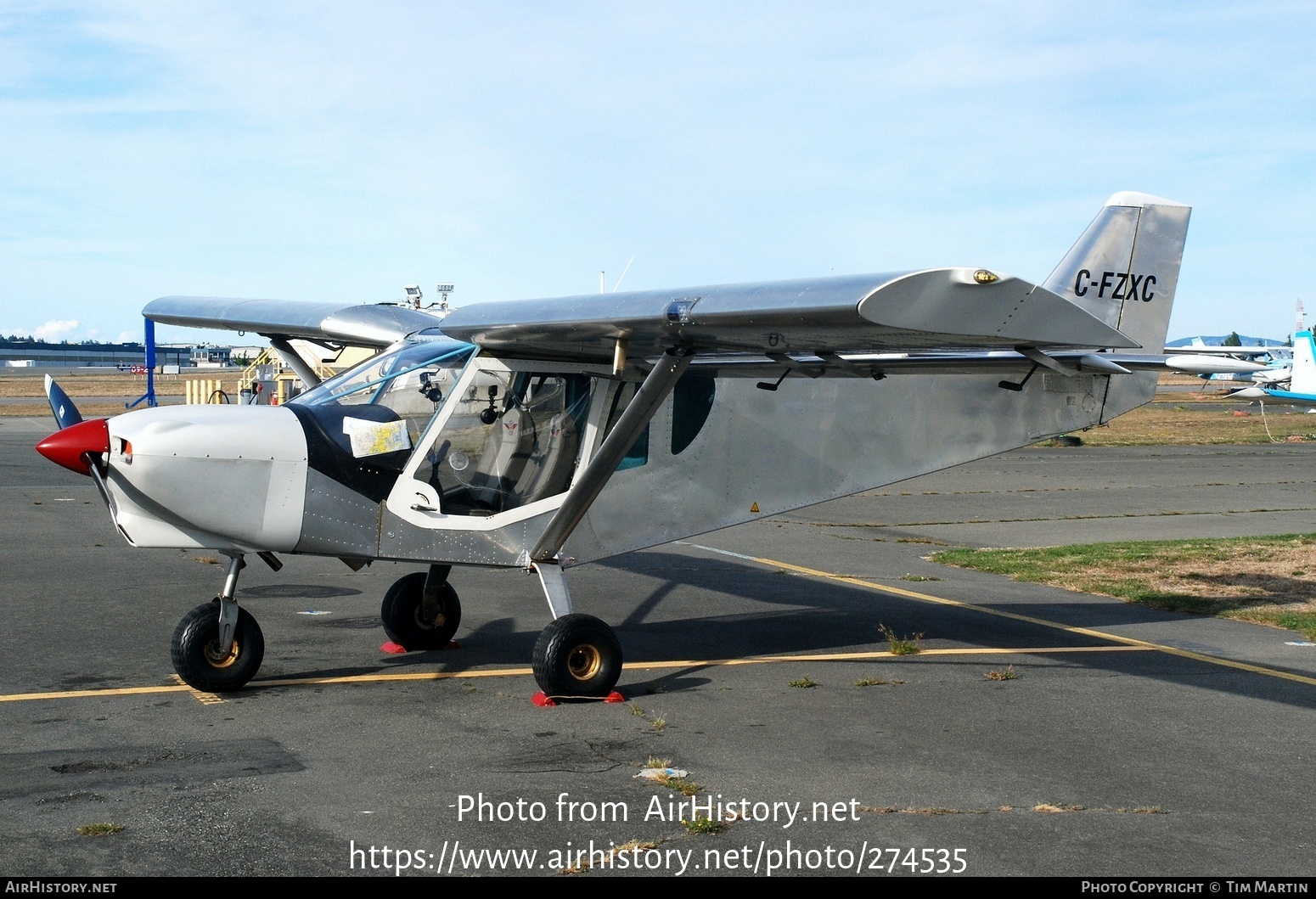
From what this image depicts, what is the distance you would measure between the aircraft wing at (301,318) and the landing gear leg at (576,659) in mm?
2799

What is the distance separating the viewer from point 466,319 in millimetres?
7605

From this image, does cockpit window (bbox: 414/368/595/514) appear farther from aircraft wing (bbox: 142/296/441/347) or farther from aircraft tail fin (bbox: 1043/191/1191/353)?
aircraft tail fin (bbox: 1043/191/1191/353)

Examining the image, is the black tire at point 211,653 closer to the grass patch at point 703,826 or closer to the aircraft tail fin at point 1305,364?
the grass patch at point 703,826

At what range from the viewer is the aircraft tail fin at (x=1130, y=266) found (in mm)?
9258

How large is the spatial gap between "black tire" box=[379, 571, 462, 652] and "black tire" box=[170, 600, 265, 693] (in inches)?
59.5

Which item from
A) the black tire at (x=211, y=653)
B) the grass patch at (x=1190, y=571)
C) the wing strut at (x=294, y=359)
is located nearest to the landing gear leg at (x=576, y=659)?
the black tire at (x=211, y=653)

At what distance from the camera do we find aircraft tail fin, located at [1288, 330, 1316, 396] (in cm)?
4372

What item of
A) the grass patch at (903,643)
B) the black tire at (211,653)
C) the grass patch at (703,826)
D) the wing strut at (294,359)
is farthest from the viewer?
the wing strut at (294,359)

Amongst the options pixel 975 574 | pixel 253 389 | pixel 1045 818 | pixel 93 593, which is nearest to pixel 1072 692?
pixel 1045 818

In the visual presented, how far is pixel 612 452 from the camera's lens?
750 cm

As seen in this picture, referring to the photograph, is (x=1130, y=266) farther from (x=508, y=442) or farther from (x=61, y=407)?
(x=61, y=407)

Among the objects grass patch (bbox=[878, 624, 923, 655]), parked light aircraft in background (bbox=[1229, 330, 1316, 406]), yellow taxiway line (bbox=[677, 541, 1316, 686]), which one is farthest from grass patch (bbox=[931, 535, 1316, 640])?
parked light aircraft in background (bbox=[1229, 330, 1316, 406])

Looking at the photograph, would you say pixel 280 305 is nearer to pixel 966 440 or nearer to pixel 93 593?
pixel 93 593

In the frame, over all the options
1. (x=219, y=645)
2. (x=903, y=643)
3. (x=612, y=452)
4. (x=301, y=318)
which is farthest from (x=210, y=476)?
(x=903, y=643)
